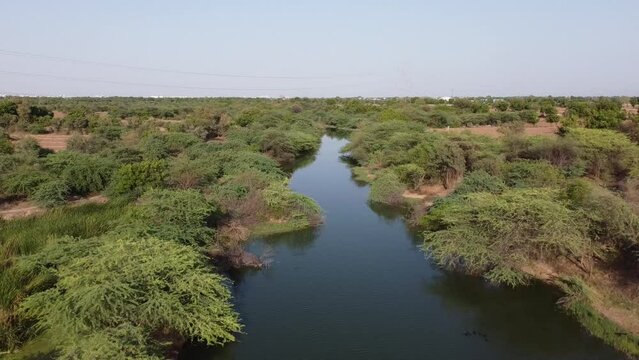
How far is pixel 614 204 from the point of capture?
19562mm

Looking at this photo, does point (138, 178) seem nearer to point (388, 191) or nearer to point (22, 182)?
point (22, 182)

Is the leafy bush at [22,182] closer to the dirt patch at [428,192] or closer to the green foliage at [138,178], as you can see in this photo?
the green foliage at [138,178]

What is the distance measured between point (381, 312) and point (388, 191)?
1716cm

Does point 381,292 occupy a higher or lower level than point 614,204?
lower

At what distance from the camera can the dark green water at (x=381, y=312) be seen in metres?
15.6

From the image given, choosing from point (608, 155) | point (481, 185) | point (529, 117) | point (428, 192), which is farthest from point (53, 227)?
point (529, 117)

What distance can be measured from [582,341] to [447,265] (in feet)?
22.3

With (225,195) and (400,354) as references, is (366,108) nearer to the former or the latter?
(225,195)

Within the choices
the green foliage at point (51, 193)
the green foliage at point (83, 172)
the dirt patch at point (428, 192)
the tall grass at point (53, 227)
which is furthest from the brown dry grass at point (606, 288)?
the green foliage at point (83, 172)

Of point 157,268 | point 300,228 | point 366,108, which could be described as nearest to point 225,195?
point 300,228

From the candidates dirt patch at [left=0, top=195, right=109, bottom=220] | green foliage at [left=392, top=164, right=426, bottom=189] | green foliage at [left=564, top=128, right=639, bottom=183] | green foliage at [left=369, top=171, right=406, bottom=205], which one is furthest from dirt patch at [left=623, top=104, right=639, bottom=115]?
dirt patch at [left=0, top=195, right=109, bottom=220]

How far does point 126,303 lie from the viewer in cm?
1266

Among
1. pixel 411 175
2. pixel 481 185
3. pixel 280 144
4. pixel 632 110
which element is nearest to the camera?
pixel 481 185

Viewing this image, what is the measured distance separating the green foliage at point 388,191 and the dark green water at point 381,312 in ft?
27.0
